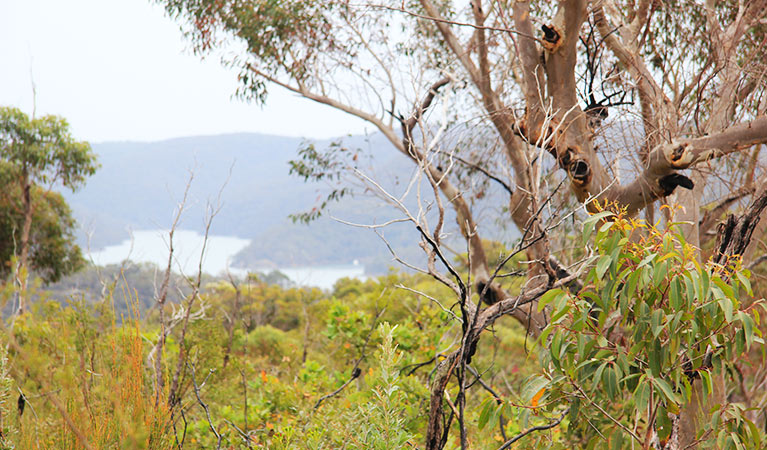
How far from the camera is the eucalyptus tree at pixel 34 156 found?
10.6 meters

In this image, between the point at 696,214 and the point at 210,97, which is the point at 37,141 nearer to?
the point at 696,214

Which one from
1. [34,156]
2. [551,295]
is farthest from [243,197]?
[551,295]

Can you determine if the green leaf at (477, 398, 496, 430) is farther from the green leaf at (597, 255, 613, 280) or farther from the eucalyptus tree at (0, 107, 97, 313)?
the eucalyptus tree at (0, 107, 97, 313)

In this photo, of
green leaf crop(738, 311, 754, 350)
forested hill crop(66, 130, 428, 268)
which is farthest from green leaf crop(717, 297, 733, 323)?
forested hill crop(66, 130, 428, 268)

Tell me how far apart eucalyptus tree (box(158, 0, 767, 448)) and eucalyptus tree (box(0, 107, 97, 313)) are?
20.7 ft

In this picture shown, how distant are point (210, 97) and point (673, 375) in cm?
7557

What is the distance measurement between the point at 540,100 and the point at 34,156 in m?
10.9

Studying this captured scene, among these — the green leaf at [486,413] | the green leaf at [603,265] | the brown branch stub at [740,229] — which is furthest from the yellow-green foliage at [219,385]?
the brown branch stub at [740,229]

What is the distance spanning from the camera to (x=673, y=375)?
1497 mm

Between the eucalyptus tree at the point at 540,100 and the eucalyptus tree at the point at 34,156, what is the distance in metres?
6.30

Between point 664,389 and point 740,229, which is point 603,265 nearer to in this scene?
point 664,389

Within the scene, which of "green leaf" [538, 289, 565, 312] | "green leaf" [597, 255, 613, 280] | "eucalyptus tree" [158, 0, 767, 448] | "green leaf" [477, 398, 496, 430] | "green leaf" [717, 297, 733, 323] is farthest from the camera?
"eucalyptus tree" [158, 0, 767, 448]

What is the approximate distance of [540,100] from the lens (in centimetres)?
216

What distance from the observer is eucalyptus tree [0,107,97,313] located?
34.8 feet
